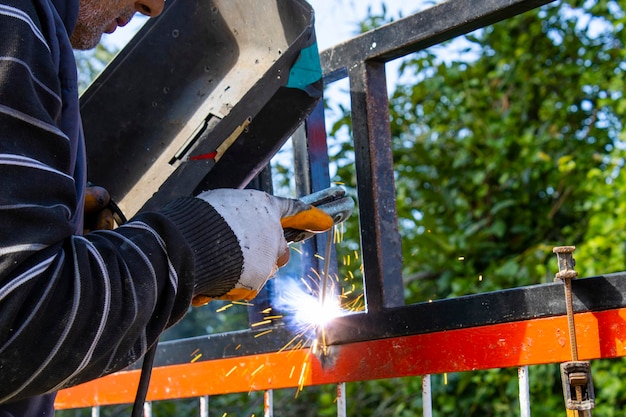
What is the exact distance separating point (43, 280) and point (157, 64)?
1.22 meters

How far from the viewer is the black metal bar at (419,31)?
1.92m

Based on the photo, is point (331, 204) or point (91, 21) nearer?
point (91, 21)

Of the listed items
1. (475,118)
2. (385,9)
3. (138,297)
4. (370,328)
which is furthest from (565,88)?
(138,297)

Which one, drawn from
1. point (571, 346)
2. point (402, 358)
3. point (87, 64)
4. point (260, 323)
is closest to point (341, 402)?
point (402, 358)

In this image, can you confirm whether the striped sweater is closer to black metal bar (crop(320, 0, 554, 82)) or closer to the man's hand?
the man's hand

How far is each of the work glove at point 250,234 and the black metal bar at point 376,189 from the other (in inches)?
22.2

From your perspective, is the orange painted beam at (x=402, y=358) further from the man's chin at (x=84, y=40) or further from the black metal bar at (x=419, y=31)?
the man's chin at (x=84, y=40)

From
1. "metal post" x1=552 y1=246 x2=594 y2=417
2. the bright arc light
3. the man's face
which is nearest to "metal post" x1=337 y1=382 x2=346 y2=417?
the bright arc light

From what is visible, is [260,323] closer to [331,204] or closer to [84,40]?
[331,204]

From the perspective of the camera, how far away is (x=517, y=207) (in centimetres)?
436

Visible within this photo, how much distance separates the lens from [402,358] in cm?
200

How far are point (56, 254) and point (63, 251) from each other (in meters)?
0.02

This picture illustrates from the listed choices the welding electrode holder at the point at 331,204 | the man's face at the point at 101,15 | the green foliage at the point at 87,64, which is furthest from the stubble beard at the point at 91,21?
the green foliage at the point at 87,64

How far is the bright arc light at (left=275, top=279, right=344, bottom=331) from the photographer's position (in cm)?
221
